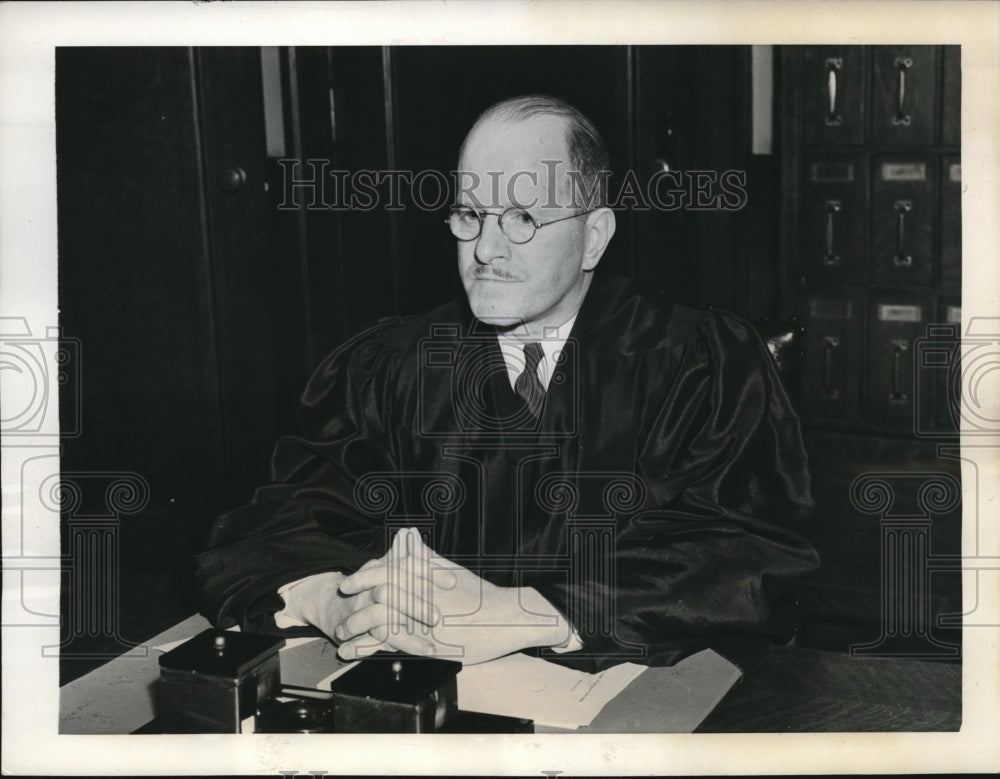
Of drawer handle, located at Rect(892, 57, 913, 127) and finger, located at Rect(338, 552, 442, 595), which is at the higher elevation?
drawer handle, located at Rect(892, 57, 913, 127)

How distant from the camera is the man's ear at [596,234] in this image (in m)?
1.94

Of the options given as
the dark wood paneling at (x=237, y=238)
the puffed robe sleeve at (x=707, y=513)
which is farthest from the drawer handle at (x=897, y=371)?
the dark wood paneling at (x=237, y=238)

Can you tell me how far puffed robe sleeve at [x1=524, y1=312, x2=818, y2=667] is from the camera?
1.80m

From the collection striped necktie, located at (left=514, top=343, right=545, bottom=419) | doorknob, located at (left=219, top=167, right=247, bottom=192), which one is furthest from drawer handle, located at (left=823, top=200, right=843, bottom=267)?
doorknob, located at (left=219, top=167, right=247, bottom=192)

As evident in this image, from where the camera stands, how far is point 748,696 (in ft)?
5.94

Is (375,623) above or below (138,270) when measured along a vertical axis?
below

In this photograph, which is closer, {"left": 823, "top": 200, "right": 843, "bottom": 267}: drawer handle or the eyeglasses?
the eyeglasses

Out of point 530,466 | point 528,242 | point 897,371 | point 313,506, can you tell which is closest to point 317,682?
point 313,506

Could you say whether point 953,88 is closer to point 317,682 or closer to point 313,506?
point 313,506

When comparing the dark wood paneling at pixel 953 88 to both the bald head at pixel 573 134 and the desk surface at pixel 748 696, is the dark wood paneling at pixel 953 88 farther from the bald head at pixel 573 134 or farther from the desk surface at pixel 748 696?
the desk surface at pixel 748 696

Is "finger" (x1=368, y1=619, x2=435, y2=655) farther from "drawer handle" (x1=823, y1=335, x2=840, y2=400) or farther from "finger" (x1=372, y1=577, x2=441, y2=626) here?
"drawer handle" (x1=823, y1=335, x2=840, y2=400)

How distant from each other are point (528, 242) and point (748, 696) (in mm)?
761

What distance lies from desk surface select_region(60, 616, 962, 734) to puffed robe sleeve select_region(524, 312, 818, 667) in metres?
0.05

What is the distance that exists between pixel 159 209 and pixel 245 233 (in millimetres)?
162
